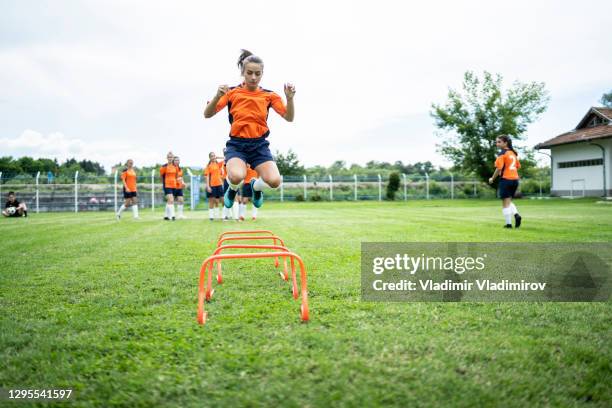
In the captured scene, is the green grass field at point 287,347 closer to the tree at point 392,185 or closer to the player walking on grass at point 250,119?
the player walking on grass at point 250,119

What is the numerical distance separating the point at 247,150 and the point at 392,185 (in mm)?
34188

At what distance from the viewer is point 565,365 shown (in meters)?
2.44

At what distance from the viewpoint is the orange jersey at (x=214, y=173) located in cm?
1522

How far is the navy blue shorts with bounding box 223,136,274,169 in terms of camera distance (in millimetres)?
5625

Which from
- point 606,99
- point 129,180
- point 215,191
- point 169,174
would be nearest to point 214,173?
point 215,191

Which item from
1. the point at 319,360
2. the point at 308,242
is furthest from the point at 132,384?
the point at 308,242

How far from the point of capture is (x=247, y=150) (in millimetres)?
5656

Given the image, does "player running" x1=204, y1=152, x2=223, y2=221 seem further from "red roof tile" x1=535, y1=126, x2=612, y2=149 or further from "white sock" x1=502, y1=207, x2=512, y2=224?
"red roof tile" x1=535, y1=126, x2=612, y2=149

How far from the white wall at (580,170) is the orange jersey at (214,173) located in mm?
31682

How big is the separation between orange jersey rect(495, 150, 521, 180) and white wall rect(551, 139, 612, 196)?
1115 inches

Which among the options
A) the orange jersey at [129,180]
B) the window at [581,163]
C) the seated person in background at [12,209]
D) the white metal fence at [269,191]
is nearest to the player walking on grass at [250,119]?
the orange jersey at [129,180]

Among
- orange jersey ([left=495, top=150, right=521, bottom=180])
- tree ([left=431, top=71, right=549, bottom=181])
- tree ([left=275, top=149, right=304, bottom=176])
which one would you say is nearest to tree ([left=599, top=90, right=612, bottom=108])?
tree ([left=431, top=71, right=549, bottom=181])

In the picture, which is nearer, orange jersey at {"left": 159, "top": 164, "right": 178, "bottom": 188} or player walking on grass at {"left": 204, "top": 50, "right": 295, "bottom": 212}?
player walking on grass at {"left": 204, "top": 50, "right": 295, "bottom": 212}

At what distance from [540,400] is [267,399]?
135 cm
